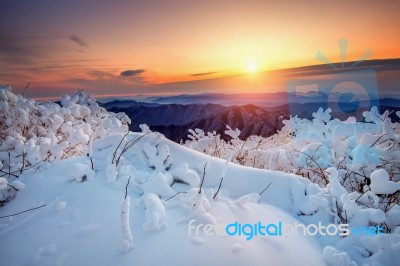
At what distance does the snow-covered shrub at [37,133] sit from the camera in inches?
113

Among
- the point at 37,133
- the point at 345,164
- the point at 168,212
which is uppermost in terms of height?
the point at 37,133

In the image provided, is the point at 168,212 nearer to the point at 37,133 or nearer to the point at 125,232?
the point at 125,232

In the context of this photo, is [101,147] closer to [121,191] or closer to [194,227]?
[121,191]

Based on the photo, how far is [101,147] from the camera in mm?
3053

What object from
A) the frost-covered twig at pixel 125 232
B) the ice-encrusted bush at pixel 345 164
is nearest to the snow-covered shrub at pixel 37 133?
the frost-covered twig at pixel 125 232

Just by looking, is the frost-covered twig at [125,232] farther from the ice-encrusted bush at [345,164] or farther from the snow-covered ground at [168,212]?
the ice-encrusted bush at [345,164]

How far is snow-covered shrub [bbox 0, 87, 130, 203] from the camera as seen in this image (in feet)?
9.45

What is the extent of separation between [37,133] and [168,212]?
12.4 ft

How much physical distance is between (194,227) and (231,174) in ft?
3.04

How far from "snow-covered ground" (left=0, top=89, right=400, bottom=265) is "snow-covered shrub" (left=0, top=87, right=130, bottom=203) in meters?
0.05

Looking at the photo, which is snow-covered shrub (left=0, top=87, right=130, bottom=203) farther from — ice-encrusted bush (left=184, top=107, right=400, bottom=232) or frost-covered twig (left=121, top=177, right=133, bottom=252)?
ice-encrusted bush (left=184, top=107, right=400, bottom=232)

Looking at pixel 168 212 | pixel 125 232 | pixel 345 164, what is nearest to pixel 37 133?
pixel 168 212

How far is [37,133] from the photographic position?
4809mm

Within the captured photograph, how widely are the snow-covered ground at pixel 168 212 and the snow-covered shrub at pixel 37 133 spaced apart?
0.17ft
